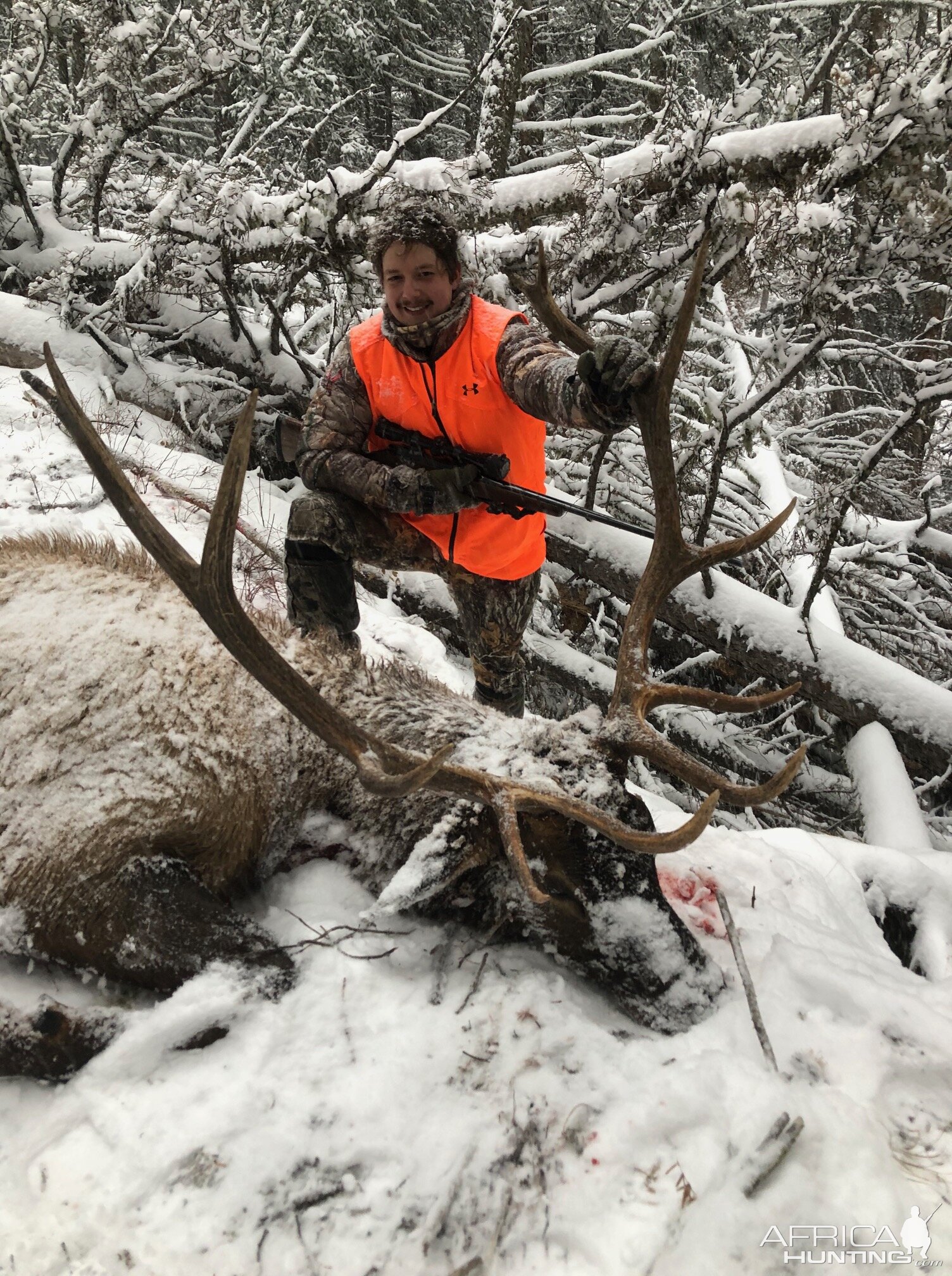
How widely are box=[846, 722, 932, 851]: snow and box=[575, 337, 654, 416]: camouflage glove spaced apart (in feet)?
8.06

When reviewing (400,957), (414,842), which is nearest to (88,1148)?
(400,957)

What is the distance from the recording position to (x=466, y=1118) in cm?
187

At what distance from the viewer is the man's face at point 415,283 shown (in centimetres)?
273

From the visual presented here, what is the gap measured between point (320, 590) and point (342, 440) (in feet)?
2.35

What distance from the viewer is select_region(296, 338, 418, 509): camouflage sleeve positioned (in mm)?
3162

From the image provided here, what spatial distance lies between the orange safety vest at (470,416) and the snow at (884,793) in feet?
6.70

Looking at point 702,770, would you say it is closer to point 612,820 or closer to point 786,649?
point 612,820

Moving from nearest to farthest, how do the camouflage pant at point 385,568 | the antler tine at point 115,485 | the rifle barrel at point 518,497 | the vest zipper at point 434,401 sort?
the antler tine at point 115,485 < the vest zipper at point 434,401 < the rifle barrel at point 518,497 < the camouflage pant at point 385,568

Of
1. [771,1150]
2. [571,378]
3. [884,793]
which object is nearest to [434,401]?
[571,378]

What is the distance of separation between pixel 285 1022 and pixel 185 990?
314 millimetres

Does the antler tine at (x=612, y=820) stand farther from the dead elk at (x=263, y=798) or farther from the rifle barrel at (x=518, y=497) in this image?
the rifle barrel at (x=518, y=497)

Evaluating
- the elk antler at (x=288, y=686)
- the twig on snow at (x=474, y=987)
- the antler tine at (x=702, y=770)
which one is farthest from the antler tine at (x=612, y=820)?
the twig on snow at (x=474, y=987)

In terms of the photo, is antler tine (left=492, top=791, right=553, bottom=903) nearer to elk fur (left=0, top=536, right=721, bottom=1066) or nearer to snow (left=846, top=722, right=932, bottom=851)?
elk fur (left=0, top=536, right=721, bottom=1066)

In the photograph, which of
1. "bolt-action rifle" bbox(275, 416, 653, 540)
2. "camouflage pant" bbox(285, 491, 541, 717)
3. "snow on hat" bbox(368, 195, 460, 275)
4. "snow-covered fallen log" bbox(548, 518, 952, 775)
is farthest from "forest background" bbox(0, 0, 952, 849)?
"camouflage pant" bbox(285, 491, 541, 717)
